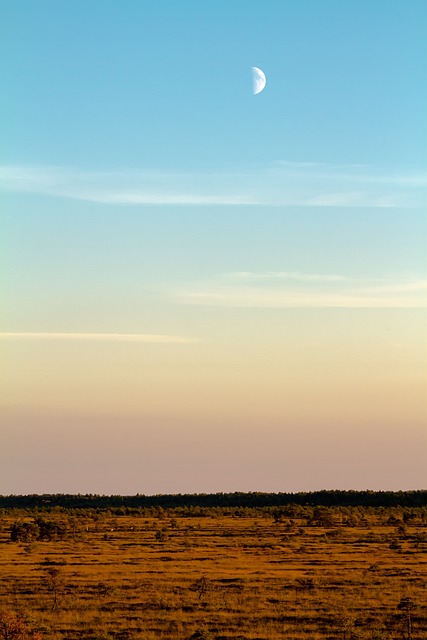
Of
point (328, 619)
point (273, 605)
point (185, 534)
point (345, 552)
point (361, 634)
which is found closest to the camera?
point (361, 634)

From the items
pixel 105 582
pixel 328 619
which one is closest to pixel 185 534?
pixel 105 582

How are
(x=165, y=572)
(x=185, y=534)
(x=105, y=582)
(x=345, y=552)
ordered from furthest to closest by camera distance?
(x=185, y=534)
(x=345, y=552)
(x=165, y=572)
(x=105, y=582)

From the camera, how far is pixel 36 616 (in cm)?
3816

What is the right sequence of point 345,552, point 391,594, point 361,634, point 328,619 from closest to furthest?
point 361,634, point 328,619, point 391,594, point 345,552

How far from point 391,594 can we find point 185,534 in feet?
157

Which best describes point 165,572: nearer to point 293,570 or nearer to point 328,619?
point 293,570

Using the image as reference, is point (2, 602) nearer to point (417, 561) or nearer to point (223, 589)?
point (223, 589)

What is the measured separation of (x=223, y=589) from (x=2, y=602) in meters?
11.0

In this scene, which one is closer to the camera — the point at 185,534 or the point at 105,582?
the point at 105,582

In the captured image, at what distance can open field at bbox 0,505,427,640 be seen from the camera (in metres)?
35.2

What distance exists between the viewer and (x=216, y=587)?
47031mm

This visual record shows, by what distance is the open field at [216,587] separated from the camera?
3516 cm

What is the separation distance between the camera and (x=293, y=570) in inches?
2169

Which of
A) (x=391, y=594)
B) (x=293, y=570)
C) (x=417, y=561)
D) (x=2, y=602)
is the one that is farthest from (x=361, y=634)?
(x=417, y=561)
